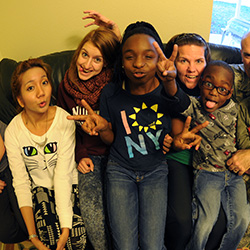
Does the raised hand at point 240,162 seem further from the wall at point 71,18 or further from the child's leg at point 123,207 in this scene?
the wall at point 71,18

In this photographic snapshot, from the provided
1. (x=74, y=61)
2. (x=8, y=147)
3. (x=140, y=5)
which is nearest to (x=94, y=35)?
(x=74, y=61)

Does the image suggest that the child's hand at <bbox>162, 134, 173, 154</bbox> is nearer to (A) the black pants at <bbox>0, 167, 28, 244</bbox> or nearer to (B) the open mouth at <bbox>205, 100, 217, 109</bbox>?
(B) the open mouth at <bbox>205, 100, 217, 109</bbox>

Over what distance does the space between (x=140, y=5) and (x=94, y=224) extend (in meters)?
1.46

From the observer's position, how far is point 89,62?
157 centimetres

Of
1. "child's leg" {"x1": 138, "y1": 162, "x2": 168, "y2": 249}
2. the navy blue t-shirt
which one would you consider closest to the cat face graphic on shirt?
the navy blue t-shirt

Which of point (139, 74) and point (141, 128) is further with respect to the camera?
point (141, 128)

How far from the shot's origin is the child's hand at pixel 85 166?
160 centimetres

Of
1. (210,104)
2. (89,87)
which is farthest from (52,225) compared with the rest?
(210,104)

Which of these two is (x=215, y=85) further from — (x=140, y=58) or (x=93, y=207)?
(x=93, y=207)

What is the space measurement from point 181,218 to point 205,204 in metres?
0.14

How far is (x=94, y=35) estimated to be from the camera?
1577 mm

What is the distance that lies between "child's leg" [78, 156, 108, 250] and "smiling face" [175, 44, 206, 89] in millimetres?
746

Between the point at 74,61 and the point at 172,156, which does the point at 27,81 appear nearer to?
the point at 74,61

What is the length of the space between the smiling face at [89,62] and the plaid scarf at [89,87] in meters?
0.03
